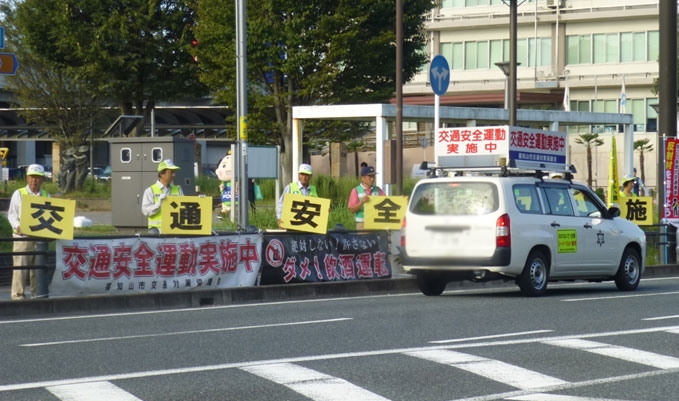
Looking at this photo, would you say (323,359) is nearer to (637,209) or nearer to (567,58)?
(637,209)

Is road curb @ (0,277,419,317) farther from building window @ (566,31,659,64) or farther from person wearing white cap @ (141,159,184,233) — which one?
building window @ (566,31,659,64)

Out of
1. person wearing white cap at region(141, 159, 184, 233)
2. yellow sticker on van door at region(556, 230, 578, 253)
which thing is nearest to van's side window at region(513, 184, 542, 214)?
yellow sticker on van door at region(556, 230, 578, 253)

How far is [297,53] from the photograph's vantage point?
42.2 m

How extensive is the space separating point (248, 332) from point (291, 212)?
20.1 feet

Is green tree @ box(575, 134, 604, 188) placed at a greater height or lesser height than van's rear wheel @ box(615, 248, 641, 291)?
greater

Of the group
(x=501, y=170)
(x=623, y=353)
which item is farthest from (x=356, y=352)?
(x=501, y=170)

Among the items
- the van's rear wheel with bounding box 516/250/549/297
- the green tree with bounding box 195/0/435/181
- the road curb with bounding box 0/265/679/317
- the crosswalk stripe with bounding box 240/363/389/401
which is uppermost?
the green tree with bounding box 195/0/435/181

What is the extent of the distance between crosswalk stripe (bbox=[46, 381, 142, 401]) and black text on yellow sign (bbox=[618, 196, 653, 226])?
17394mm

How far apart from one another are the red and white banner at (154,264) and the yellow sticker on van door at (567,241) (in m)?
4.33

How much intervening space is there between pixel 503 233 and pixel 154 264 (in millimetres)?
4787

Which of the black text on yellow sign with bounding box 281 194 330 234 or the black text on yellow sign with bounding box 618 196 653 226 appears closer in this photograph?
the black text on yellow sign with bounding box 281 194 330 234

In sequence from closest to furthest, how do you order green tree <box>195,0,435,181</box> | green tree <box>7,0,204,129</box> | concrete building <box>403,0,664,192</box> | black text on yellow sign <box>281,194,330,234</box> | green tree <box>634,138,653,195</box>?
black text on yellow sign <box>281,194,330,234</box>
green tree <box>195,0,435,181</box>
green tree <box>7,0,204,129</box>
green tree <box>634,138,653,195</box>
concrete building <box>403,0,664,192</box>

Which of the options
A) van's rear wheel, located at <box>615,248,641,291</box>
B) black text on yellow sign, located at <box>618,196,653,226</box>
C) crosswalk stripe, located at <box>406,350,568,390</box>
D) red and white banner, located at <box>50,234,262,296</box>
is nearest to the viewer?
crosswalk stripe, located at <box>406,350,568,390</box>

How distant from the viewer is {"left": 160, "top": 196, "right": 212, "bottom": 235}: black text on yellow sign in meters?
17.7
